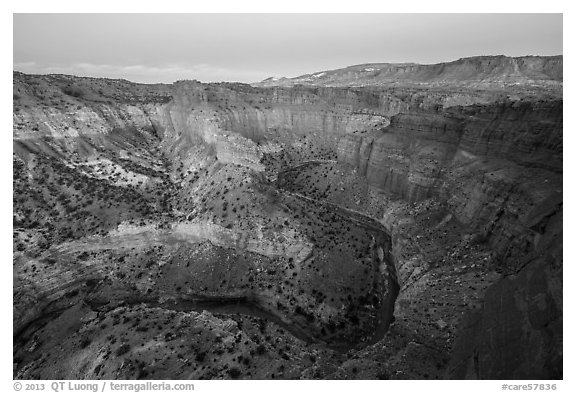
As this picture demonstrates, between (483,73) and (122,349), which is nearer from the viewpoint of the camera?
(122,349)

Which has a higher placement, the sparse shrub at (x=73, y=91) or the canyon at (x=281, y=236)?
the sparse shrub at (x=73, y=91)

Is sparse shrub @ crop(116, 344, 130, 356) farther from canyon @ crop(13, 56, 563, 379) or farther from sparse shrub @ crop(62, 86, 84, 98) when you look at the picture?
sparse shrub @ crop(62, 86, 84, 98)

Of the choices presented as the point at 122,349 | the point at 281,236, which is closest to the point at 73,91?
the point at 281,236

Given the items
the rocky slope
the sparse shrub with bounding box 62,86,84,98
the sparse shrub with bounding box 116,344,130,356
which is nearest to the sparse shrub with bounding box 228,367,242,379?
the sparse shrub with bounding box 116,344,130,356

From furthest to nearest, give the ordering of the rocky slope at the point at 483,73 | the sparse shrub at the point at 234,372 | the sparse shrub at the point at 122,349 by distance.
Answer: the rocky slope at the point at 483,73 < the sparse shrub at the point at 122,349 < the sparse shrub at the point at 234,372

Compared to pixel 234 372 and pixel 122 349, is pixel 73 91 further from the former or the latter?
pixel 234 372

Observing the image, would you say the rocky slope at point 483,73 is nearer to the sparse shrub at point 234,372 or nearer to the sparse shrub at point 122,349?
the sparse shrub at point 234,372

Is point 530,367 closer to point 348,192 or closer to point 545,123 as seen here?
point 545,123

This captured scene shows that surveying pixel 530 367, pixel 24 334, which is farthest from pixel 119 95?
pixel 530 367

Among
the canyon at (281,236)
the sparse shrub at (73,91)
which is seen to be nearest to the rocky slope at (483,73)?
the canyon at (281,236)
